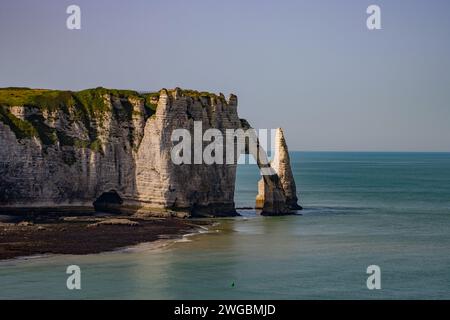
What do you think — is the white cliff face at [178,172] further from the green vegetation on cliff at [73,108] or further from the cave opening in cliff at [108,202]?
the cave opening in cliff at [108,202]

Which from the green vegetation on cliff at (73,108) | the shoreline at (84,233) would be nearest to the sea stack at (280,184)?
the green vegetation on cliff at (73,108)

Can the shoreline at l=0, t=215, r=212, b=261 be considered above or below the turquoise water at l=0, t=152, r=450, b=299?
above

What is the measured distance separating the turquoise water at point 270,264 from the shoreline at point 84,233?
7.08 ft

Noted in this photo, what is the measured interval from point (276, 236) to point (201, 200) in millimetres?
17622

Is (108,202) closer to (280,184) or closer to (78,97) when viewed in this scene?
(78,97)

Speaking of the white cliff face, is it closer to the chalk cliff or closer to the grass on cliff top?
the chalk cliff

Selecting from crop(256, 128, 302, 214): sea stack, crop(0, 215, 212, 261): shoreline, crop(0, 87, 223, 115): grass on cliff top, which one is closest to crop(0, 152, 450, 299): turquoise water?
crop(0, 215, 212, 261): shoreline

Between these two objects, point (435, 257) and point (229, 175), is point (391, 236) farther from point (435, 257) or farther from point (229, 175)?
point (229, 175)

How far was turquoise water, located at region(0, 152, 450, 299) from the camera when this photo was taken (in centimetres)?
5206

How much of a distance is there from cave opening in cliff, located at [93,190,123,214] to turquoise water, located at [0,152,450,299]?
42.5 ft

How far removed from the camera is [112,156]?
310 ft

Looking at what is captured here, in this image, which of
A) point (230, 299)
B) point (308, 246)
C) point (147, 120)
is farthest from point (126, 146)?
point (230, 299)

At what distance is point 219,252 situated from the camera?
6619 centimetres

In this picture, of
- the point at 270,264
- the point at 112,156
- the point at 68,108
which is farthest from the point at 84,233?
the point at 68,108
